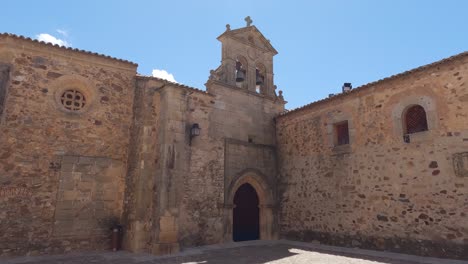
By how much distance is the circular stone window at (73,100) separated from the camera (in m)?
8.40

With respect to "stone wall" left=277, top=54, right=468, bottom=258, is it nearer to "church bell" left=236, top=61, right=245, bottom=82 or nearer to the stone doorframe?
the stone doorframe

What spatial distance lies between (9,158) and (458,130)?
34.3ft

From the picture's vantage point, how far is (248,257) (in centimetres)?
739

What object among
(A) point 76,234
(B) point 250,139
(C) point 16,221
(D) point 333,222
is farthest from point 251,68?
(C) point 16,221

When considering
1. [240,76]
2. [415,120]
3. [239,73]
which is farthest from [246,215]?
[415,120]

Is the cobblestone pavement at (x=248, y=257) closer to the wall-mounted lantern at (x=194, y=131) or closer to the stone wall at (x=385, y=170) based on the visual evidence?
the stone wall at (x=385, y=170)

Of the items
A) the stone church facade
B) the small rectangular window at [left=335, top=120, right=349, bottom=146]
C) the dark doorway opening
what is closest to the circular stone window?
the stone church facade

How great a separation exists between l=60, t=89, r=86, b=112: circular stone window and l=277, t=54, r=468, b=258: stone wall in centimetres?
687

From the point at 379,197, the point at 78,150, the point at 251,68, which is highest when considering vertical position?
the point at 251,68

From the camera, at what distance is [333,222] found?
9.32 meters

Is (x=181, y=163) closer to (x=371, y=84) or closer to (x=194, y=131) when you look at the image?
(x=194, y=131)

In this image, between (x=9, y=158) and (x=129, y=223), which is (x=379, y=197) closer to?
(x=129, y=223)

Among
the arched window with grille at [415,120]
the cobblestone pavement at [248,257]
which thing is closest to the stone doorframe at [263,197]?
the cobblestone pavement at [248,257]

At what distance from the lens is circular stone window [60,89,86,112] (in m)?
8.40
